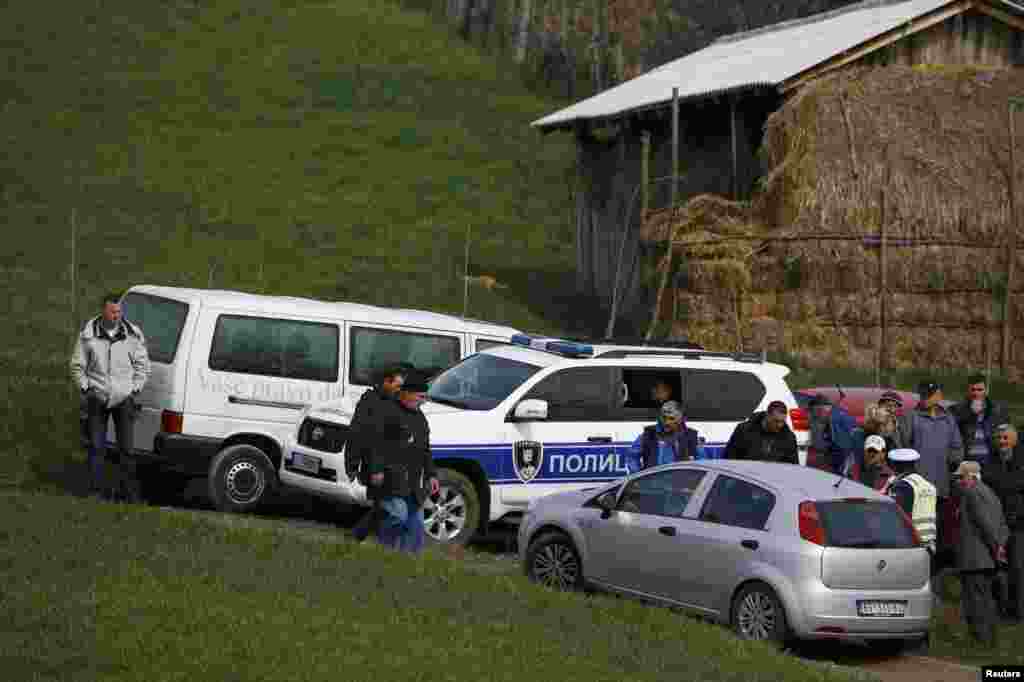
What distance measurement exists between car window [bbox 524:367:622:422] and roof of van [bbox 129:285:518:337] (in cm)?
170

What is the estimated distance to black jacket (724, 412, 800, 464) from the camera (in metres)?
→ 15.1

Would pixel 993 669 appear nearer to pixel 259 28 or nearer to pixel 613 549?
pixel 613 549

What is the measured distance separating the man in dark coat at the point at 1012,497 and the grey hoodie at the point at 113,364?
753 centimetres

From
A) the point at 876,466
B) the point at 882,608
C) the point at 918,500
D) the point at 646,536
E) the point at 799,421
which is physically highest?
the point at 799,421

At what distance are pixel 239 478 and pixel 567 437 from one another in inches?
124

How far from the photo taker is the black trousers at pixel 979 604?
531 inches

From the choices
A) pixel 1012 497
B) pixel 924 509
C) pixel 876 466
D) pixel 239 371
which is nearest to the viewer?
pixel 924 509

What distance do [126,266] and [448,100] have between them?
24814 mm

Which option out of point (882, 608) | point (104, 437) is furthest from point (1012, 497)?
point (104, 437)

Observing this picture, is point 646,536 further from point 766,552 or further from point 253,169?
point 253,169

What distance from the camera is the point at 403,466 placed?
43.0 ft

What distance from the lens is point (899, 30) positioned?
29.3 m

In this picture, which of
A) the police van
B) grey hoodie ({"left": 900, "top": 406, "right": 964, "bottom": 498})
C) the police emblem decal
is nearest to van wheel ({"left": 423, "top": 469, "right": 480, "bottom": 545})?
the police van

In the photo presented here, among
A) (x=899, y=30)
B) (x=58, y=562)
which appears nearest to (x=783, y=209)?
(x=899, y=30)
